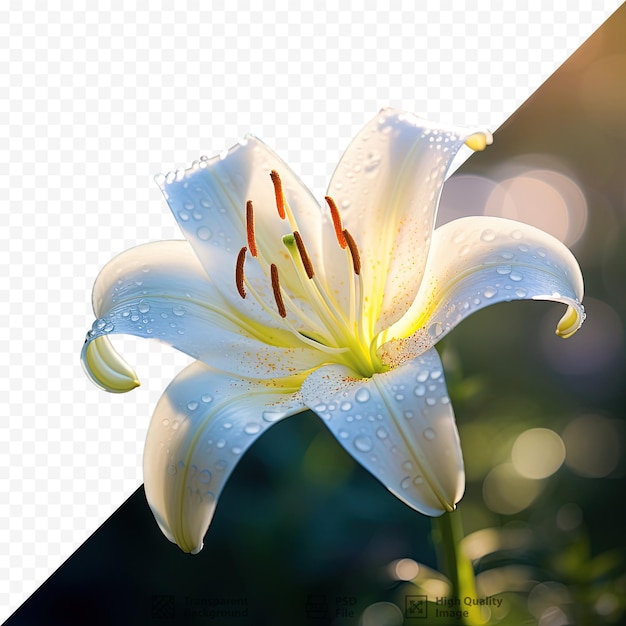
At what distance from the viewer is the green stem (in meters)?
0.47

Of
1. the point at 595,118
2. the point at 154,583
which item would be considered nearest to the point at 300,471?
the point at 154,583

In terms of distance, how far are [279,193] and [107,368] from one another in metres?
0.15

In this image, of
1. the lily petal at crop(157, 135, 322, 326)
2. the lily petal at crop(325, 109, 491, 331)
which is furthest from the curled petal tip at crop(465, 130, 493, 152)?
the lily petal at crop(157, 135, 322, 326)

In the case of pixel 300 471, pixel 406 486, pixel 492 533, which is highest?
pixel 406 486

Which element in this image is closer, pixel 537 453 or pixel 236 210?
pixel 236 210

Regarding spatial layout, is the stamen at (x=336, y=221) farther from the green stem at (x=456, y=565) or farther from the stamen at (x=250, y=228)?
the green stem at (x=456, y=565)

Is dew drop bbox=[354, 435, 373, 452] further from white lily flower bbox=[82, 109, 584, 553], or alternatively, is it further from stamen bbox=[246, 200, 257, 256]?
stamen bbox=[246, 200, 257, 256]

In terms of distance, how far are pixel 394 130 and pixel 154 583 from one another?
17.0 inches

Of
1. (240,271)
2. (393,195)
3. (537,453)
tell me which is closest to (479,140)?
(393,195)

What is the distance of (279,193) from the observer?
49 centimetres

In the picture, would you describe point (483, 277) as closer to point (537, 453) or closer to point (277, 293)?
point (277, 293)

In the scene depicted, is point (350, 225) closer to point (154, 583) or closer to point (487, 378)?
point (487, 378)

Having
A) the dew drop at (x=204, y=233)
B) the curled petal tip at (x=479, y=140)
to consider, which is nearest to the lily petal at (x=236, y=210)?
the dew drop at (x=204, y=233)

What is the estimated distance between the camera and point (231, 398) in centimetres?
44
